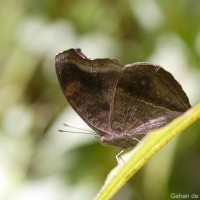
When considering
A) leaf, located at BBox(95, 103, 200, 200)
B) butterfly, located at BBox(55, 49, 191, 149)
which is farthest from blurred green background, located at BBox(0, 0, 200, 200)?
leaf, located at BBox(95, 103, 200, 200)

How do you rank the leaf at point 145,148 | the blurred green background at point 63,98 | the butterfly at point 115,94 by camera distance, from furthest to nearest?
the blurred green background at point 63,98 < the butterfly at point 115,94 < the leaf at point 145,148

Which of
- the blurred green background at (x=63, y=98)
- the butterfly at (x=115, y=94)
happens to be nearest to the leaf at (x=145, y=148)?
the butterfly at (x=115, y=94)

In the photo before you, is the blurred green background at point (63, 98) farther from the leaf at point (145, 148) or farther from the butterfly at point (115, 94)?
the leaf at point (145, 148)

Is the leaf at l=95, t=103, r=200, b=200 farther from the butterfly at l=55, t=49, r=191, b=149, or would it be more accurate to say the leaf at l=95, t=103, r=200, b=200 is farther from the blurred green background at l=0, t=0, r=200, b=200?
the blurred green background at l=0, t=0, r=200, b=200

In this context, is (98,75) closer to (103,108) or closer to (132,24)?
(103,108)

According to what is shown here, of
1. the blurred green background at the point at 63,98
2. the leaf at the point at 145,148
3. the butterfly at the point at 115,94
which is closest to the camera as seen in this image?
the leaf at the point at 145,148

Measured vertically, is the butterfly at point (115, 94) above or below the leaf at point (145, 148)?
above
